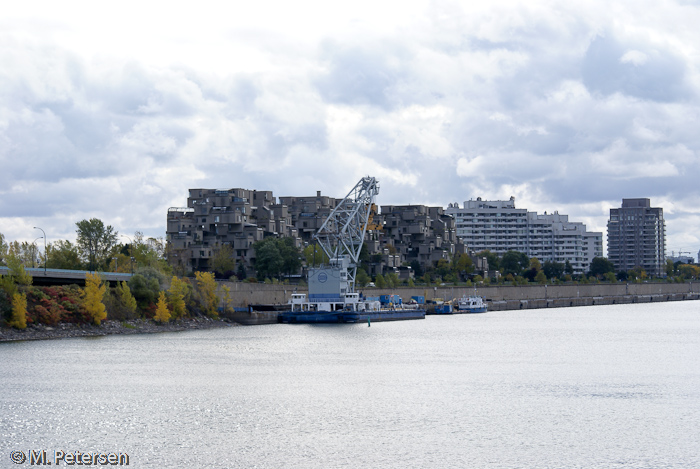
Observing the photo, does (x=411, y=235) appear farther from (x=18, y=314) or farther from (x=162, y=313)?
(x=18, y=314)

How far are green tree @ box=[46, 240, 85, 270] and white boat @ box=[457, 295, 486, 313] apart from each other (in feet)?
204

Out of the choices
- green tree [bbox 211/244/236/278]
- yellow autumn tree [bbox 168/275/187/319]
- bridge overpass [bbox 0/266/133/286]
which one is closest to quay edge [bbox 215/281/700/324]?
yellow autumn tree [bbox 168/275/187/319]

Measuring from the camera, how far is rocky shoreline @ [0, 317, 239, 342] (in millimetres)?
71688

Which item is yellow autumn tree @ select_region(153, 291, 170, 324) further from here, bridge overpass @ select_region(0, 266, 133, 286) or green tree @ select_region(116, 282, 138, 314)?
bridge overpass @ select_region(0, 266, 133, 286)

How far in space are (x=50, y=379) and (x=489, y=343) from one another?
39922 mm

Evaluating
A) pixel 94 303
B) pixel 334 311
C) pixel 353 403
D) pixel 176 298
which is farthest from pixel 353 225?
pixel 353 403

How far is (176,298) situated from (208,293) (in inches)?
287

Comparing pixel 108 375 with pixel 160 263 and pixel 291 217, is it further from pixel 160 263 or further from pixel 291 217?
pixel 291 217

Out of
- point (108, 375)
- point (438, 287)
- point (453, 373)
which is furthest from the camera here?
point (438, 287)

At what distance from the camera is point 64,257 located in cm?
11075

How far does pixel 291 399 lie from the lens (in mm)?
42844

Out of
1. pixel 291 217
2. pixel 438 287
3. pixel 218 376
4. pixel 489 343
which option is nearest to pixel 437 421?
pixel 218 376

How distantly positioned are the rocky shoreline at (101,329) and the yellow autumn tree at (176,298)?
95 centimetres

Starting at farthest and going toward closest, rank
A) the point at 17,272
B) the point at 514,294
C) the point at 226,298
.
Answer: the point at 514,294, the point at 226,298, the point at 17,272
